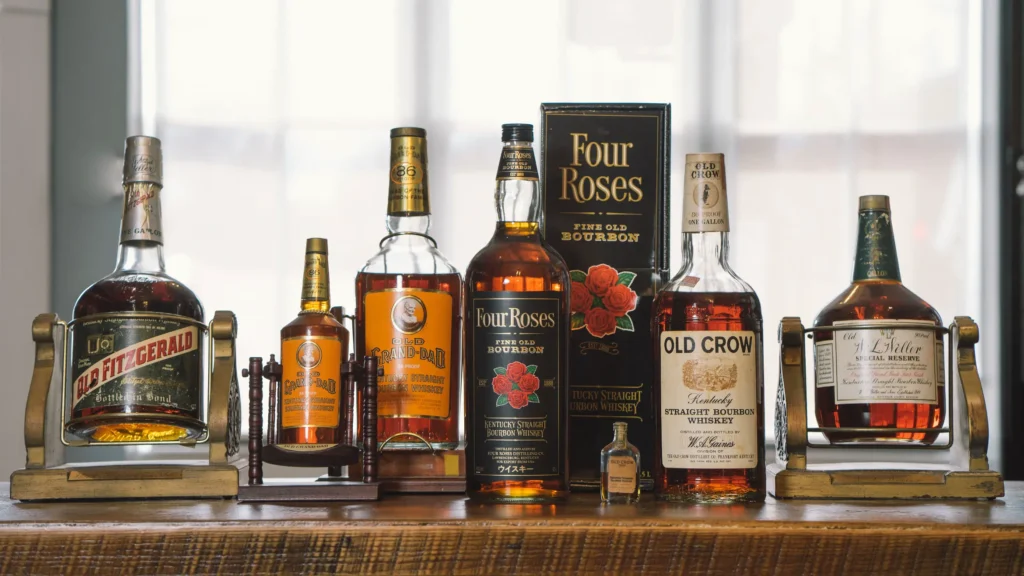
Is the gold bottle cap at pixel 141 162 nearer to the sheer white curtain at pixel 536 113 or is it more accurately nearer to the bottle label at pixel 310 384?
the bottle label at pixel 310 384

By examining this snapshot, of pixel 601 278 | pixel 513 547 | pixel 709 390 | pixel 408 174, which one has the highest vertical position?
pixel 408 174

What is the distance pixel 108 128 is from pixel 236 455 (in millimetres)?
2144

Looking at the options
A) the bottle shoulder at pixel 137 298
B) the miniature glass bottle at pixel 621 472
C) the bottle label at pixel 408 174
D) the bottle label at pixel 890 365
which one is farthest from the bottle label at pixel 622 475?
the bottle shoulder at pixel 137 298

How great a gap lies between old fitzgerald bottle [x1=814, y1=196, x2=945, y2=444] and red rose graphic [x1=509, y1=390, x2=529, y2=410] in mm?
280

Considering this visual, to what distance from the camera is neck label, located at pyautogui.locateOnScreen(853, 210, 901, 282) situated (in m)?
1.06

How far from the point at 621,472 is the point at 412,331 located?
24 cm

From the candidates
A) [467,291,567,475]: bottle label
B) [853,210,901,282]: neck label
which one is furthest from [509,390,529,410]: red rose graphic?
[853,210,901,282]: neck label

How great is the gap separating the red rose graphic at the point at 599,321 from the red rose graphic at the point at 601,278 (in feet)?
0.06

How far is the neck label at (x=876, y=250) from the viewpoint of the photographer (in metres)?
1.06

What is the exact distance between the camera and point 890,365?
98 centimetres

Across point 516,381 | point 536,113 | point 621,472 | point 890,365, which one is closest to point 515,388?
point 516,381

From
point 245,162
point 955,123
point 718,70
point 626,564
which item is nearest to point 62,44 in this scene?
point 245,162

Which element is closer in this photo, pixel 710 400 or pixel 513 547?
pixel 513 547

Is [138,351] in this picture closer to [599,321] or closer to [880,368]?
[599,321]
